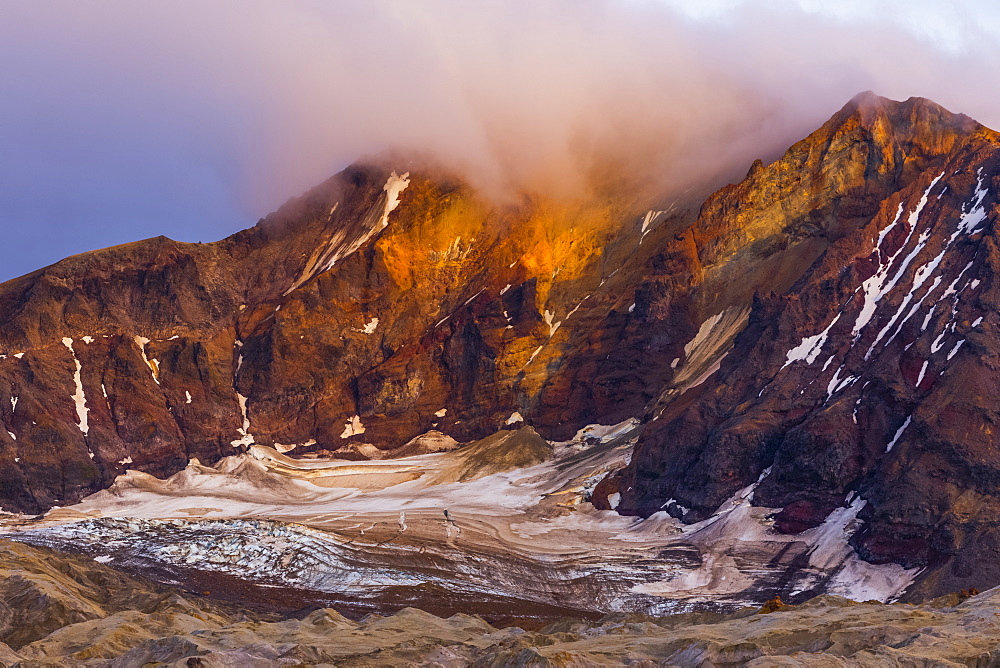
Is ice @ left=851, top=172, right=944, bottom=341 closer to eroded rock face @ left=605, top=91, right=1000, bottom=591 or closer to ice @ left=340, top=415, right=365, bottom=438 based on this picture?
eroded rock face @ left=605, top=91, right=1000, bottom=591

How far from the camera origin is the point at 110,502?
16138 cm

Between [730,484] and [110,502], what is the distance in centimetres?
8330

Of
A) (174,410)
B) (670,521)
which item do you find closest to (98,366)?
(174,410)

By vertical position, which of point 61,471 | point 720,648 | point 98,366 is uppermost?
point 98,366

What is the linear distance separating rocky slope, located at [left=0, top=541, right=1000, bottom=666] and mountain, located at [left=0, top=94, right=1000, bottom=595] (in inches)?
1584

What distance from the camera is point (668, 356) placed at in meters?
169

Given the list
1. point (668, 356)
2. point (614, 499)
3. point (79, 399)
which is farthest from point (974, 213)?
point (79, 399)

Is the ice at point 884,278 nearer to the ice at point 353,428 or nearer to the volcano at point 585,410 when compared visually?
the volcano at point 585,410

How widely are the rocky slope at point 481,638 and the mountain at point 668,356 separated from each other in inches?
1584

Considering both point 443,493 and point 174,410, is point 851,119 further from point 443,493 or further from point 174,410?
point 174,410

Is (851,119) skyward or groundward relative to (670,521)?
skyward

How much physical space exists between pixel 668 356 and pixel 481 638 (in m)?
110

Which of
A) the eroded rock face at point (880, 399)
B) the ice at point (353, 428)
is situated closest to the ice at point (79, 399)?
the ice at point (353, 428)

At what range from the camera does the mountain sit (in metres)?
116
